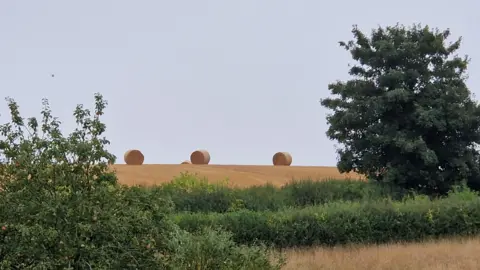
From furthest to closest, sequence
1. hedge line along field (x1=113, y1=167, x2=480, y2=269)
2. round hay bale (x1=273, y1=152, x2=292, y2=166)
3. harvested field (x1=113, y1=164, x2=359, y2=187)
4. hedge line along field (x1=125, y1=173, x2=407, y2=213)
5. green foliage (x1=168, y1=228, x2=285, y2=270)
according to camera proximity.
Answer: round hay bale (x1=273, y1=152, x2=292, y2=166) < harvested field (x1=113, y1=164, x2=359, y2=187) < hedge line along field (x1=125, y1=173, x2=407, y2=213) < hedge line along field (x1=113, y1=167, x2=480, y2=269) < green foliage (x1=168, y1=228, x2=285, y2=270)

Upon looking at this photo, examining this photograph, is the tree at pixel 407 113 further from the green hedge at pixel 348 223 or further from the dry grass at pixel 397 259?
the dry grass at pixel 397 259

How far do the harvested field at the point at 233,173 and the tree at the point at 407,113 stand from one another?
12.6 feet

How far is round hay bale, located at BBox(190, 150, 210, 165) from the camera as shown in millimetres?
40344

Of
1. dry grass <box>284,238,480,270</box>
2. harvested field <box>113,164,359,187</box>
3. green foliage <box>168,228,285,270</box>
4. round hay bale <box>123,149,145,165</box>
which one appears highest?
round hay bale <box>123,149,145,165</box>

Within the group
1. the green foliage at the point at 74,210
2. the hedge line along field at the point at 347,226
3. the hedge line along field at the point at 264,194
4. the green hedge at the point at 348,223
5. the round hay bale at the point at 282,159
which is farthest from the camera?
the round hay bale at the point at 282,159

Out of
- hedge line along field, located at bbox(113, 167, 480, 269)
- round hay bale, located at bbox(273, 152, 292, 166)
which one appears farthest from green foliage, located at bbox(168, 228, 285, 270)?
round hay bale, located at bbox(273, 152, 292, 166)

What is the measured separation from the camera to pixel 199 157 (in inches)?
1591

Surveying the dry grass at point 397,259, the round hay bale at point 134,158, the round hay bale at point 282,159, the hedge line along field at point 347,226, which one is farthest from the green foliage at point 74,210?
the round hay bale at point 282,159

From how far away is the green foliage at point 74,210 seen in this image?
7609 millimetres

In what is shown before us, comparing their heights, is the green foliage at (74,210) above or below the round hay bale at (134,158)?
below

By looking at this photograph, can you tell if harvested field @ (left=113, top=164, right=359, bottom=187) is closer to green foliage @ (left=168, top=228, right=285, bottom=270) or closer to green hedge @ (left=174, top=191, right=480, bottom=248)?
green hedge @ (left=174, top=191, right=480, bottom=248)

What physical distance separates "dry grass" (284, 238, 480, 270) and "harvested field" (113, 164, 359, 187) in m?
18.0

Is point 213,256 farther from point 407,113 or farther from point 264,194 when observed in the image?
point 407,113

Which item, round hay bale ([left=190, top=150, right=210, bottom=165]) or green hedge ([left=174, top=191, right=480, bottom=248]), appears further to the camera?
round hay bale ([left=190, top=150, right=210, bottom=165])
